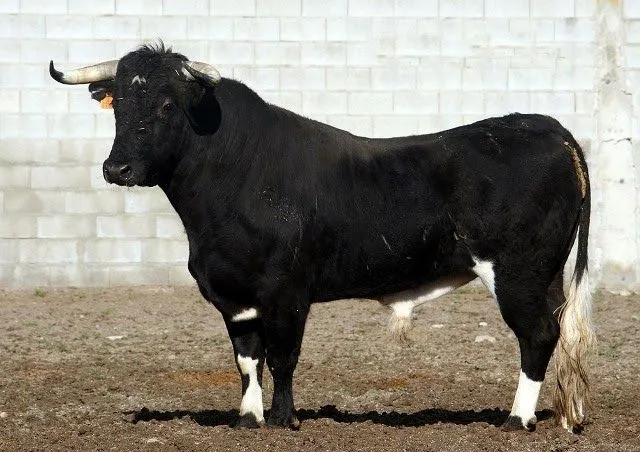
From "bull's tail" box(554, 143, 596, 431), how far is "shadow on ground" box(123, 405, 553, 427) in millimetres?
356

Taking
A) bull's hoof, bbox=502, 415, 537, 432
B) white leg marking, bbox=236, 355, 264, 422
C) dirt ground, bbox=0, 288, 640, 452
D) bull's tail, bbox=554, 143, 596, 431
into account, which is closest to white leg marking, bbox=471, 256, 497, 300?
bull's tail, bbox=554, 143, 596, 431

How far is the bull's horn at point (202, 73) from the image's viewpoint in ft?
22.3

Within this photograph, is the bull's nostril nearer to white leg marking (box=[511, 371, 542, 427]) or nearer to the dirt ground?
the dirt ground

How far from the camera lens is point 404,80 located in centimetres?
1330

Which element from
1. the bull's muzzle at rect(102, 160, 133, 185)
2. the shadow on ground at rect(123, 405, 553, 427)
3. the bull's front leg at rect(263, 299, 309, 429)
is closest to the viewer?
the bull's muzzle at rect(102, 160, 133, 185)

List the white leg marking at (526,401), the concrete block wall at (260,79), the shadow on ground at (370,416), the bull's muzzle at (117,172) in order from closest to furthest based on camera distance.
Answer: the bull's muzzle at (117,172) → the white leg marking at (526,401) → the shadow on ground at (370,416) → the concrete block wall at (260,79)

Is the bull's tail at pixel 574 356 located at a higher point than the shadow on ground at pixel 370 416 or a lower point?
higher

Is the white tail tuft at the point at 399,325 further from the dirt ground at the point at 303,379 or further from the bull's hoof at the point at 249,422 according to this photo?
the bull's hoof at the point at 249,422

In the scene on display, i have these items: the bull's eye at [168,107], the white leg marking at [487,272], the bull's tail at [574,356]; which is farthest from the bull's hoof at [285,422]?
the bull's eye at [168,107]

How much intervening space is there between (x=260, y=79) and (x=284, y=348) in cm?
674

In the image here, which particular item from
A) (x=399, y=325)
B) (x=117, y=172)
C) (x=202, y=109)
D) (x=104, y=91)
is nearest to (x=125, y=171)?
(x=117, y=172)

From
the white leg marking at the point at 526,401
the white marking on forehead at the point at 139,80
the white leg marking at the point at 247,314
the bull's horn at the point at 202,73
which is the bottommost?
the white leg marking at the point at 526,401

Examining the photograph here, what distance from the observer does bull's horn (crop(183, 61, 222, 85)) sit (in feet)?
22.3

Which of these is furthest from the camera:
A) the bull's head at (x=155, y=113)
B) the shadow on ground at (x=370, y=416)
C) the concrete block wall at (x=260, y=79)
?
the concrete block wall at (x=260, y=79)
